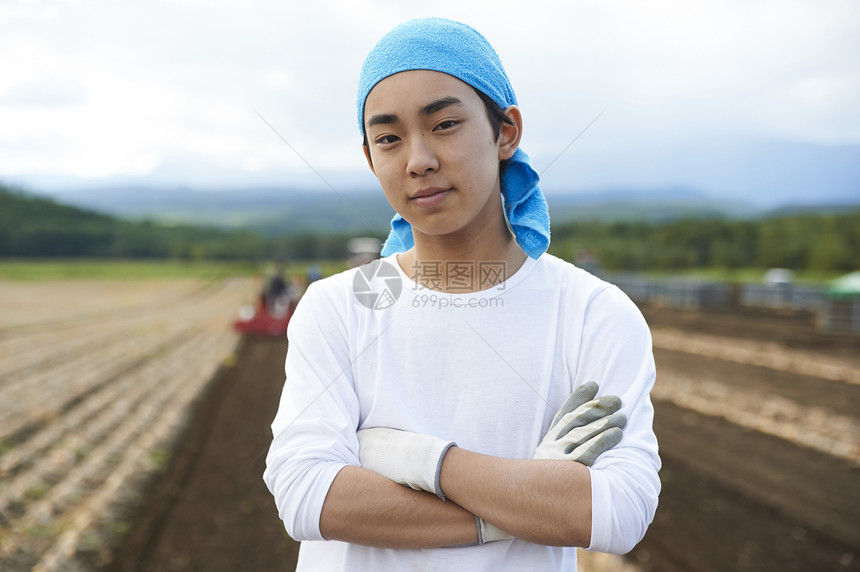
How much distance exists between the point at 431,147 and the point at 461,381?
541 mm

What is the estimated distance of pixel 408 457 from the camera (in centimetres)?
138

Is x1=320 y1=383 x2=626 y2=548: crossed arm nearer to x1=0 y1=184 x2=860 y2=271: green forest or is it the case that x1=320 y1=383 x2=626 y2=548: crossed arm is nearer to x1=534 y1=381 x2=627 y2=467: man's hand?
x1=534 y1=381 x2=627 y2=467: man's hand

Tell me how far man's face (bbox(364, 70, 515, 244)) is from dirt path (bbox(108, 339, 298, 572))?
375 centimetres

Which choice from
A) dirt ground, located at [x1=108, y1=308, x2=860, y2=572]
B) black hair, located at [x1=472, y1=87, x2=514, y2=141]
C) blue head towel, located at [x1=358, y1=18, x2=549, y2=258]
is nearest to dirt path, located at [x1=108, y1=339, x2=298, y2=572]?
dirt ground, located at [x1=108, y1=308, x2=860, y2=572]

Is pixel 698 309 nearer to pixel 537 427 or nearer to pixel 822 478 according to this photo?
pixel 822 478

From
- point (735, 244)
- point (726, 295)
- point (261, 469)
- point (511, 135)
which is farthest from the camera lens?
point (735, 244)

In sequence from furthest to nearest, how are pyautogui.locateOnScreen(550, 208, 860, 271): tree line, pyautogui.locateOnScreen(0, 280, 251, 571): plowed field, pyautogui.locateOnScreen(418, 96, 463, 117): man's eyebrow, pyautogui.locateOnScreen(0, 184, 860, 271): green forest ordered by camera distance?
pyautogui.locateOnScreen(0, 184, 860, 271): green forest, pyautogui.locateOnScreen(550, 208, 860, 271): tree line, pyautogui.locateOnScreen(0, 280, 251, 571): plowed field, pyautogui.locateOnScreen(418, 96, 463, 117): man's eyebrow

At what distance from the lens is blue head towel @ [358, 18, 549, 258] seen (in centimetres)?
142

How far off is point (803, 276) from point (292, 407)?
4168 centimetres

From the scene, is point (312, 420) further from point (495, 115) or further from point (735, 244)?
point (735, 244)

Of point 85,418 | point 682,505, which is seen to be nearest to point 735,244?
point 682,505

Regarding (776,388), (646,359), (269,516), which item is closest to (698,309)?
(776,388)

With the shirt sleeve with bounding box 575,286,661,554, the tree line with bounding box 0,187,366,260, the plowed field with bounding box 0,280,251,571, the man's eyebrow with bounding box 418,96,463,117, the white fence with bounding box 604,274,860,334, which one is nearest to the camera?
the shirt sleeve with bounding box 575,286,661,554

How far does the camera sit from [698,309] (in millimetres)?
23125
